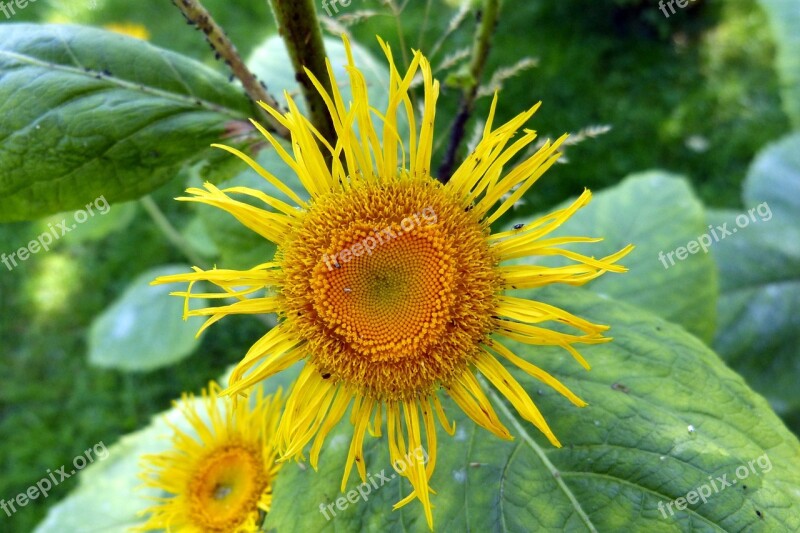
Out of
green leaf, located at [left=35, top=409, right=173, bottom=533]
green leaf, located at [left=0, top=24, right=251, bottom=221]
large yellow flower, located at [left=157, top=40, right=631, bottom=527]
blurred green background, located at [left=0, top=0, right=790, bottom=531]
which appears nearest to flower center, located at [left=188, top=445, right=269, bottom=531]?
green leaf, located at [left=35, top=409, right=173, bottom=533]

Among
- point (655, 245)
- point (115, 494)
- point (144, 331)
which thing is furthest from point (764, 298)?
point (144, 331)

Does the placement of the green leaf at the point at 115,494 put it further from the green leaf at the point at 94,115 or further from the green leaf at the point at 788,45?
the green leaf at the point at 788,45

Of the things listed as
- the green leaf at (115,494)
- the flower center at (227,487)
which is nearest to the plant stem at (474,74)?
the flower center at (227,487)

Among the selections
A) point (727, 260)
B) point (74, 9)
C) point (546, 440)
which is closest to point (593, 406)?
point (546, 440)

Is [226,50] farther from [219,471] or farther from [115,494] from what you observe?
[115,494]

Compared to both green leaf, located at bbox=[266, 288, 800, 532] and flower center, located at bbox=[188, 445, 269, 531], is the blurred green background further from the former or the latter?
green leaf, located at bbox=[266, 288, 800, 532]

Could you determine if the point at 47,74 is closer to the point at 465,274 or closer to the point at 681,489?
the point at 465,274

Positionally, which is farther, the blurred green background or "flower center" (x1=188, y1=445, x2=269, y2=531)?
the blurred green background
